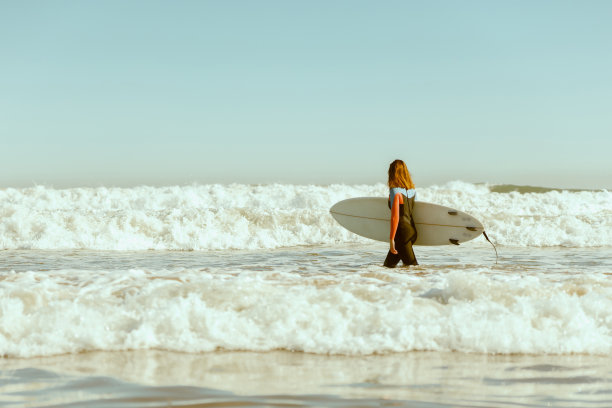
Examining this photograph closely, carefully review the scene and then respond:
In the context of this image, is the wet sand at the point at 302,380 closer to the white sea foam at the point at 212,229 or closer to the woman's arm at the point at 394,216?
the woman's arm at the point at 394,216

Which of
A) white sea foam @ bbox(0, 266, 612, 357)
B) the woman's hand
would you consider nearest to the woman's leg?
the woman's hand

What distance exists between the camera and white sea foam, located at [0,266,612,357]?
14.1 feet

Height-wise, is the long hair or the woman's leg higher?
the long hair

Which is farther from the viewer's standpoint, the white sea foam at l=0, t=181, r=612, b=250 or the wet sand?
the white sea foam at l=0, t=181, r=612, b=250

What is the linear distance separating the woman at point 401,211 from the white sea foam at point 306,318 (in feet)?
7.77

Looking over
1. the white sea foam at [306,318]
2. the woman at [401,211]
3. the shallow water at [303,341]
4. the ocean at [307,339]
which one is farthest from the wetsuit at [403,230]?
the white sea foam at [306,318]

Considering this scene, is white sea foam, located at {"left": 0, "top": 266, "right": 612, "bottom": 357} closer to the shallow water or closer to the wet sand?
the shallow water

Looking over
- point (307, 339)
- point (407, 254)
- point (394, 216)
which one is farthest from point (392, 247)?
point (307, 339)

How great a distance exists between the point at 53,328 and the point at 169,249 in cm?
852

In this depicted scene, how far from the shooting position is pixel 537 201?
22.0 m

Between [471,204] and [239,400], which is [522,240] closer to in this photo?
[471,204]

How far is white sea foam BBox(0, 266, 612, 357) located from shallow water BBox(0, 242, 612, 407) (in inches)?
0.5

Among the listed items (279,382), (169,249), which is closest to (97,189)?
(169,249)

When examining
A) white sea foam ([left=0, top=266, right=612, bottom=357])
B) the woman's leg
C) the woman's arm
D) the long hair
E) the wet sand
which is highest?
the long hair
